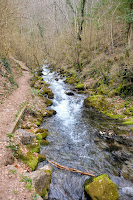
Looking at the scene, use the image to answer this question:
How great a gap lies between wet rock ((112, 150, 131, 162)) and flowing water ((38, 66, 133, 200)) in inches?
9.3

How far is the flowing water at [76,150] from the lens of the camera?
4.75 m

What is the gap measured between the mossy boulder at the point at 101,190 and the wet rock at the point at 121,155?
5.74 feet

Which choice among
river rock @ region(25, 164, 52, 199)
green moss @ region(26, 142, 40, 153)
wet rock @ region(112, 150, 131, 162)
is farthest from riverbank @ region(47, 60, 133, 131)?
river rock @ region(25, 164, 52, 199)

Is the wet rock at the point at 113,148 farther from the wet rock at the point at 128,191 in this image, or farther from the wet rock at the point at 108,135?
the wet rock at the point at 128,191

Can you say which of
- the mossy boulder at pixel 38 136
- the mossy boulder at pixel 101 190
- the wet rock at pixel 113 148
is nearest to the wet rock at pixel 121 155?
the wet rock at pixel 113 148

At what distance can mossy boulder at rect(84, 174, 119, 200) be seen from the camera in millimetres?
4072

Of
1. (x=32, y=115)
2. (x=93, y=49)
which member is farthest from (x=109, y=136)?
(x=93, y=49)

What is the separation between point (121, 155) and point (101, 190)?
2.42 meters

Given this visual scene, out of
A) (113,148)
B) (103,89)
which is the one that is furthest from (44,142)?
(103,89)

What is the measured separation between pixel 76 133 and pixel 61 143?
136 centimetres

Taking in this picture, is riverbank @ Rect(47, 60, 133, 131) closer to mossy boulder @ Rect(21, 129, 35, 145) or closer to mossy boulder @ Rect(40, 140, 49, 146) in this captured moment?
mossy boulder @ Rect(40, 140, 49, 146)

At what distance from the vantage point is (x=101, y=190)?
4.16 metres

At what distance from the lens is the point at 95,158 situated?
6.08 metres

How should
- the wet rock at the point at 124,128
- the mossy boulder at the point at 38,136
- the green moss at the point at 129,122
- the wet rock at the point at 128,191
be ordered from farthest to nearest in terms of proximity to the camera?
the green moss at the point at 129,122, the wet rock at the point at 124,128, the mossy boulder at the point at 38,136, the wet rock at the point at 128,191
